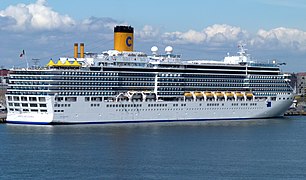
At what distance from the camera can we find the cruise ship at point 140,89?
70.5 metres

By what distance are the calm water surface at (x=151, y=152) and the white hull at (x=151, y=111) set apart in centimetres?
175

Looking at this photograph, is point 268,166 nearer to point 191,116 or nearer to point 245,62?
point 191,116

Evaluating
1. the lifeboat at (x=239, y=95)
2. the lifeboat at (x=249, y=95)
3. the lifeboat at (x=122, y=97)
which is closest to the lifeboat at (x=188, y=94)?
the lifeboat at (x=239, y=95)

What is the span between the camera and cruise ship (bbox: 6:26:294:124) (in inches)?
→ 2776

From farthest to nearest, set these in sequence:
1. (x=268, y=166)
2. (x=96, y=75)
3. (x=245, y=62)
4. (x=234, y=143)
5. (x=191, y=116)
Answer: (x=245, y=62), (x=191, y=116), (x=96, y=75), (x=234, y=143), (x=268, y=166)

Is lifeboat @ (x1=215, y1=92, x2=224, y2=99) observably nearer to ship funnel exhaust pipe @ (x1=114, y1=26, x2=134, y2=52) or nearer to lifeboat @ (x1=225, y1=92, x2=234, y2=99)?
lifeboat @ (x1=225, y1=92, x2=234, y2=99)

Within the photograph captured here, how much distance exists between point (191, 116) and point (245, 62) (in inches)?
436

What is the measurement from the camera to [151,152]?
51812mm

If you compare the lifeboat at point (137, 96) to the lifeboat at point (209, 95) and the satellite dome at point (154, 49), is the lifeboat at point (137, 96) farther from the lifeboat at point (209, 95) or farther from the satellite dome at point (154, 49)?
the lifeboat at point (209, 95)

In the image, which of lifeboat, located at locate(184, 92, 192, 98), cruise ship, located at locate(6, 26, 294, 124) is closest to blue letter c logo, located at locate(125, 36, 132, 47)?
cruise ship, located at locate(6, 26, 294, 124)

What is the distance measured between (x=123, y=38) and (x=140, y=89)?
22.0 ft

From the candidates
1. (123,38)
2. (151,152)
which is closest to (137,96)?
(123,38)

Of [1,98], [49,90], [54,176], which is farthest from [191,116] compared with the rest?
A: [1,98]

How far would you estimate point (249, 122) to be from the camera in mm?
79938
